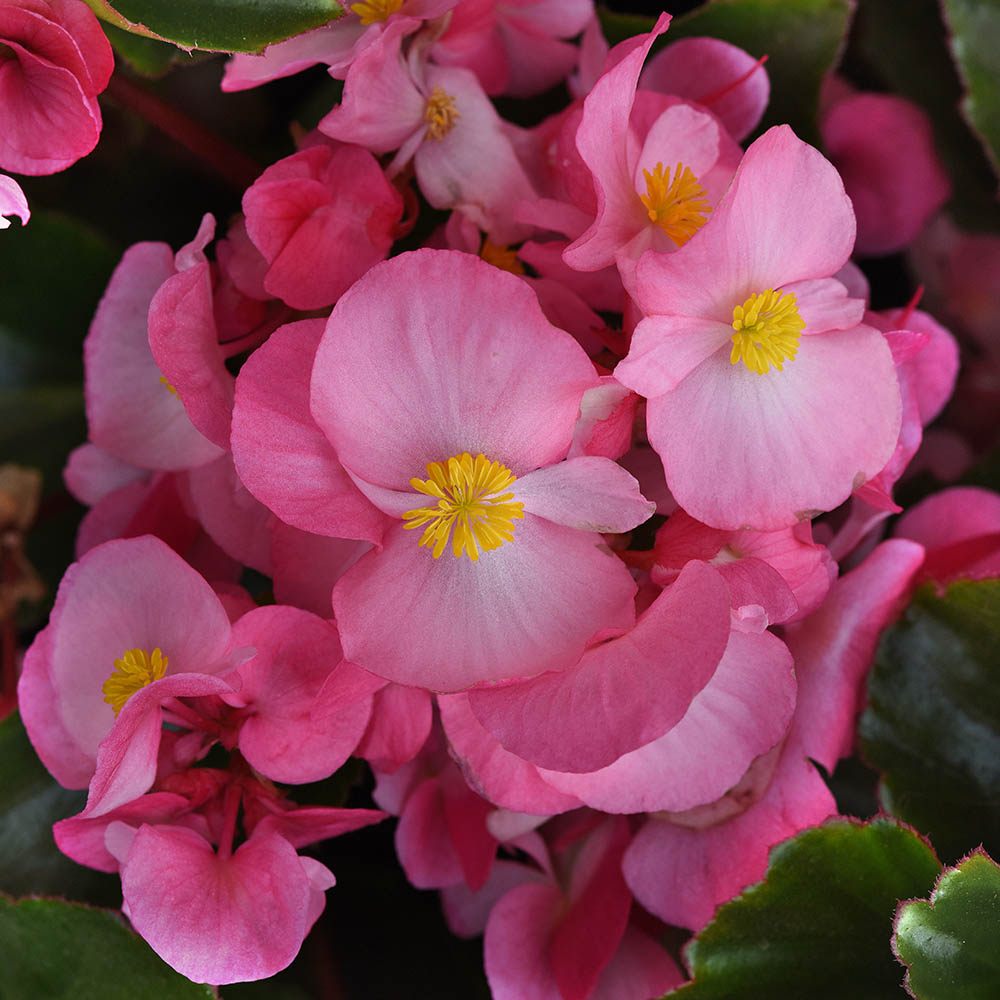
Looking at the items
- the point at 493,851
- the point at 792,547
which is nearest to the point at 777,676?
the point at 792,547

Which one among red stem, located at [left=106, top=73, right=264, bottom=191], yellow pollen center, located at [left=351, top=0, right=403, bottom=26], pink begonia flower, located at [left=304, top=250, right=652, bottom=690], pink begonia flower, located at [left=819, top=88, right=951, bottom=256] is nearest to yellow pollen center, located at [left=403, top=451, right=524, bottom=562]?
pink begonia flower, located at [left=304, top=250, right=652, bottom=690]

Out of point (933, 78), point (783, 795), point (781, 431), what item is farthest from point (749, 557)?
point (933, 78)

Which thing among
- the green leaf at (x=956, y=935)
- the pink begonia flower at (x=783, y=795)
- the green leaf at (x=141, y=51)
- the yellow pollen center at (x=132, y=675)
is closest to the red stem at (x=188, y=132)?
the green leaf at (x=141, y=51)

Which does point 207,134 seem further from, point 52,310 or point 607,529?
point 607,529

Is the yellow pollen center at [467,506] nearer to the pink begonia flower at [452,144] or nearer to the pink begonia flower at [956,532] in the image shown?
the pink begonia flower at [452,144]

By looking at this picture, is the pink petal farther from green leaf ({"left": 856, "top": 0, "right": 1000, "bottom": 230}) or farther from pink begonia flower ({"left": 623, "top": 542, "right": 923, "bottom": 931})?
green leaf ({"left": 856, "top": 0, "right": 1000, "bottom": 230})
